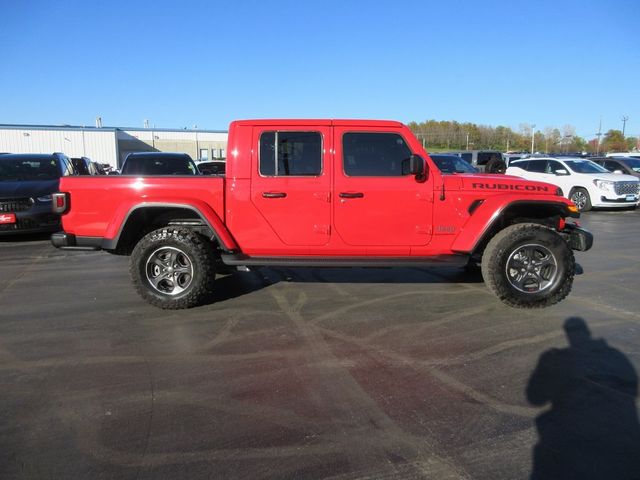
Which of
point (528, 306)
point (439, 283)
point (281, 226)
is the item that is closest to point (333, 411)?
point (281, 226)

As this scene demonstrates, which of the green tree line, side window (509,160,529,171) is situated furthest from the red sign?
the green tree line

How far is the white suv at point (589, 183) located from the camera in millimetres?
14867

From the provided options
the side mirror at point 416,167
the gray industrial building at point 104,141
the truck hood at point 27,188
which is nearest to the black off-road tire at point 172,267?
the side mirror at point 416,167

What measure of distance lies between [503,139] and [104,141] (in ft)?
220

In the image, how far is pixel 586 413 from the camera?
3068 millimetres

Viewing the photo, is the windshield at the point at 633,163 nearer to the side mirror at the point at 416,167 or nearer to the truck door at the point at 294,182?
the side mirror at the point at 416,167

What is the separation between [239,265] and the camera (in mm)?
5250

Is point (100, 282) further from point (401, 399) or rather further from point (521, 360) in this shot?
point (521, 360)

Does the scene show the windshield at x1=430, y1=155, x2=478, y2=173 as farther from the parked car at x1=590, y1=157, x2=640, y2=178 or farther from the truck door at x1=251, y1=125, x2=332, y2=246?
the truck door at x1=251, y1=125, x2=332, y2=246

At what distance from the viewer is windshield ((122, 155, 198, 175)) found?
10.8 m

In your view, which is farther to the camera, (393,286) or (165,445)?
(393,286)

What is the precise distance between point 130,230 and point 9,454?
2988 mm

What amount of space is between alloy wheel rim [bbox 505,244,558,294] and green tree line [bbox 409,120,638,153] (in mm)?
56825

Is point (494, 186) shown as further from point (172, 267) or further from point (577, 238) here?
point (172, 267)
